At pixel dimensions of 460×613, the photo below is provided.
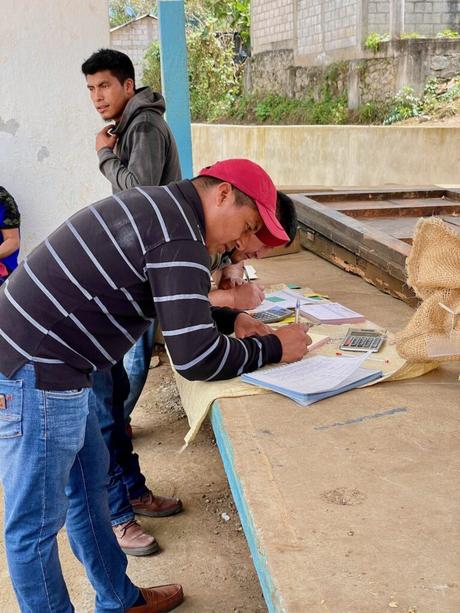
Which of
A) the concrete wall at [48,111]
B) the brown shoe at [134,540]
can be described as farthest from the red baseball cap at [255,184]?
the concrete wall at [48,111]

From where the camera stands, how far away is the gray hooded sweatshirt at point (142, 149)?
283 cm

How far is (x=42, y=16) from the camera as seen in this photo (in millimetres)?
4023

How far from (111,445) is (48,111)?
7.49 feet

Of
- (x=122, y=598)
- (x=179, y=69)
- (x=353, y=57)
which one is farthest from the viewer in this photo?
(x=353, y=57)

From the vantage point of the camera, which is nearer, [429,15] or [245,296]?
[245,296]

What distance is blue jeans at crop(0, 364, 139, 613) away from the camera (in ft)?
5.58

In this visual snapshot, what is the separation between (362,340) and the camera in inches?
95.0

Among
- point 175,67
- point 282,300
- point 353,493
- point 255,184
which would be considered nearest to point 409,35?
point 175,67

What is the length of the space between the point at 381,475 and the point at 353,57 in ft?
39.0

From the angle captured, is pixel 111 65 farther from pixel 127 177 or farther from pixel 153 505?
pixel 153 505

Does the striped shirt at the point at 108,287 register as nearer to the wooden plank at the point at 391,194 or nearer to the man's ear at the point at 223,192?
the man's ear at the point at 223,192

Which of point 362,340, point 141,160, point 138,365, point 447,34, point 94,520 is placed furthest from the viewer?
point 447,34

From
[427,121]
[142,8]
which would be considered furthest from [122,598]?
[142,8]

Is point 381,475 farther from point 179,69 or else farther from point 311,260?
point 179,69
